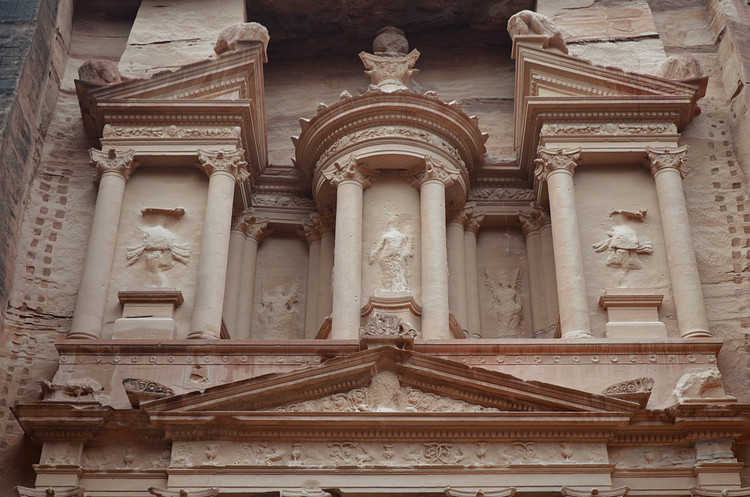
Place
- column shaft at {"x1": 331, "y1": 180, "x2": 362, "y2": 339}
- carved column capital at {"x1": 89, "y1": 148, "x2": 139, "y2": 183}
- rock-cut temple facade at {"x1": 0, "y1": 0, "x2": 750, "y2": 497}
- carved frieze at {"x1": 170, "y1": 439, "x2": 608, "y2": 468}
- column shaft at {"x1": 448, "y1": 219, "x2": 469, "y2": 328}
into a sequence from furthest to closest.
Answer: column shaft at {"x1": 448, "y1": 219, "x2": 469, "y2": 328} < carved column capital at {"x1": 89, "y1": 148, "x2": 139, "y2": 183} < column shaft at {"x1": 331, "y1": 180, "x2": 362, "y2": 339} < rock-cut temple facade at {"x1": 0, "y1": 0, "x2": 750, "y2": 497} < carved frieze at {"x1": 170, "y1": 439, "x2": 608, "y2": 468}

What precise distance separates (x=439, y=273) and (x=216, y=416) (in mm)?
3775

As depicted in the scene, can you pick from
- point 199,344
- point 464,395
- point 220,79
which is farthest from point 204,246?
point 464,395

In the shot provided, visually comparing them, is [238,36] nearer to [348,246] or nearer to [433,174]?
[433,174]

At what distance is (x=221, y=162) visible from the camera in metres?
16.2

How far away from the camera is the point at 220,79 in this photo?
673 inches

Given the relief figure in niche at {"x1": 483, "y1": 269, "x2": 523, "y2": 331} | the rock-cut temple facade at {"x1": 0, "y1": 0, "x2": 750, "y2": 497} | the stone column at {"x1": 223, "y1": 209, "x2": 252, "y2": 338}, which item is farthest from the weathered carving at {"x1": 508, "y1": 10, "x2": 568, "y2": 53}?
the stone column at {"x1": 223, "y1": 209, "x2": 252, "y2": 338}

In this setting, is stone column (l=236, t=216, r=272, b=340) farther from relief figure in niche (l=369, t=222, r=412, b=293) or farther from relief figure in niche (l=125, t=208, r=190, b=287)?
relief figure in niche (l=369, t=222, r=412, b=293)

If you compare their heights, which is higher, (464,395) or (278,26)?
(278,26)

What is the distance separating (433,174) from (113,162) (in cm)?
434

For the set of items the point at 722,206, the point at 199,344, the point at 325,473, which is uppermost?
the point at 722,206

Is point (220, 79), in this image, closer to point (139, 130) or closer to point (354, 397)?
point (139, 130)

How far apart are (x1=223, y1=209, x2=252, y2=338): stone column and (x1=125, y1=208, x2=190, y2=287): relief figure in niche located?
36.9 inches

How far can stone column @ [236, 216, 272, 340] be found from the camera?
53.7 feet

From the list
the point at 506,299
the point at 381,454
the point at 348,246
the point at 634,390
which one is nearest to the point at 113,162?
the point at 348,246
